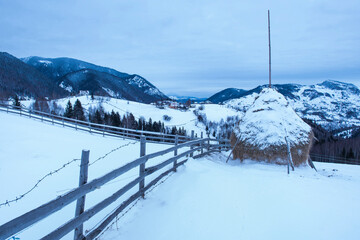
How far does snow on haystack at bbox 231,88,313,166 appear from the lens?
10.1 m

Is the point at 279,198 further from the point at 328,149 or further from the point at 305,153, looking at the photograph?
the point at 328,149

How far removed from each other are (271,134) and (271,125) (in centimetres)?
59

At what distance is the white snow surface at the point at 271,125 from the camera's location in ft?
34.0

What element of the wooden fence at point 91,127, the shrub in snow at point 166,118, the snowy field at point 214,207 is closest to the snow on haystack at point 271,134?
the snowy field at point 214,207

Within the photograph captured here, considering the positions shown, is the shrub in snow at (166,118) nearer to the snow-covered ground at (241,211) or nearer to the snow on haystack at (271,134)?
the snow on haystack at (271,134)

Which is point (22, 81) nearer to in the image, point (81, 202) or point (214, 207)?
point (81, 202)

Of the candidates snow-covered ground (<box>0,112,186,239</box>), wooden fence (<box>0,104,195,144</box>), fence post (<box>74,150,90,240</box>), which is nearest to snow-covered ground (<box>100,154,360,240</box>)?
fence post (<box>74,150,90,240</box>)

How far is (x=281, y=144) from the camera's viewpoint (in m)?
10.0

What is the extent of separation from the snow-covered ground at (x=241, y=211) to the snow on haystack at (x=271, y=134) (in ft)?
11.7

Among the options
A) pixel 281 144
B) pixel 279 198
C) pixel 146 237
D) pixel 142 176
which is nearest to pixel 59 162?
pixel 142 176

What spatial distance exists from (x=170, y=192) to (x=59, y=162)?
285 inches

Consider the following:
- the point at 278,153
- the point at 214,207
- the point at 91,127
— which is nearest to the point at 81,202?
the point at 214,207

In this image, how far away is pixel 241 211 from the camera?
450cm

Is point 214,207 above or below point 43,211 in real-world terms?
below
